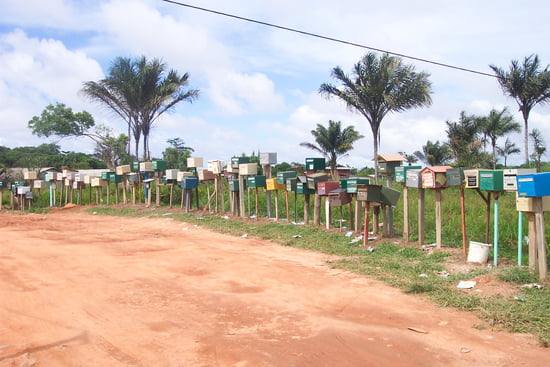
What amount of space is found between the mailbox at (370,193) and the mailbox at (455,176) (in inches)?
67.4

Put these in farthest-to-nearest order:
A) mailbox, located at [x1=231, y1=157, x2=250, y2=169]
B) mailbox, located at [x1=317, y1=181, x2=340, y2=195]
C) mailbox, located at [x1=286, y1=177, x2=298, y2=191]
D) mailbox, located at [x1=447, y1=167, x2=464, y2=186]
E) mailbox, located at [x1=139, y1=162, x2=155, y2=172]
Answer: mailbox, located at [x1=139, y1=162, x2=155, y2=172]
mailbox, located at [x1=231, y1=157, x2=250, y2=169]
mailbox, located at [x1=286, y1=177, x2=298, y2=191]
mailbox, located at [x1=317, y1=181, x2=340, y2=195]
mailbox, located at [x1=447, y1=167, x2=464, y2=186]

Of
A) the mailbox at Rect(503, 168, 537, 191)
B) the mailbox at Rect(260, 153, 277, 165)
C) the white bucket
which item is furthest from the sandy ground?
the mailbox at Rect(260, 153, 277, 165)

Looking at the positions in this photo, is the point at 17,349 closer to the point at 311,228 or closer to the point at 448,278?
the point at 448,278

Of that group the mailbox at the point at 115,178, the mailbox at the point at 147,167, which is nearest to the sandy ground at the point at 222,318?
the mailbox at the point at 147,167

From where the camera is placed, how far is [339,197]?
11344mm

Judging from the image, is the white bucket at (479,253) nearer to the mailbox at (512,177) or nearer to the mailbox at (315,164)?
the mailbox at (512,177)

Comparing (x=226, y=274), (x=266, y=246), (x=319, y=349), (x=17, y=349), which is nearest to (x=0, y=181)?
(x=266, y=246)

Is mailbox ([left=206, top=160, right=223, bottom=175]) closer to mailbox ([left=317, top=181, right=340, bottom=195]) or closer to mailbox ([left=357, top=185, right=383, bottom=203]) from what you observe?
mailbox ([left=317, top=181, right=340, bottom=195])

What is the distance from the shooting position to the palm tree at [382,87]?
1803 centimetres

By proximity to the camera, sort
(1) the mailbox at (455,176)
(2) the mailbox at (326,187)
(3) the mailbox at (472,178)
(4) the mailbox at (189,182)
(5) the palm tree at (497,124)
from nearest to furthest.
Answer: (3) the mailbox at (472,178), (1) the mailbox at (455,176), (2) the mailbox at (326,187), (4) the mailbox at (189,182), (5) the palm tree at (497,124)

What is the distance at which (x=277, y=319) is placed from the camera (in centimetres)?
557

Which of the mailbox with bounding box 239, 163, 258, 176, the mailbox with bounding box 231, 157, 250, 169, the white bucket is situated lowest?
the white bucket

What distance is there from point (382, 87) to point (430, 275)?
1189cm

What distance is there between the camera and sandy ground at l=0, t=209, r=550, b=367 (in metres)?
4.48
